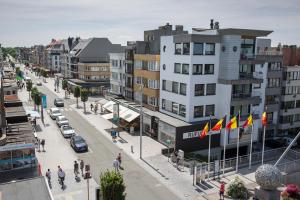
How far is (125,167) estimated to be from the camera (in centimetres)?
3597

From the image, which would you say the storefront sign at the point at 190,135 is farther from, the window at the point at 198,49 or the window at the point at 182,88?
the window at the point at 198,49

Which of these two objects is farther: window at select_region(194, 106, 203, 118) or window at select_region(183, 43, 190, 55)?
window at select_region(194, 106, 203, 118)

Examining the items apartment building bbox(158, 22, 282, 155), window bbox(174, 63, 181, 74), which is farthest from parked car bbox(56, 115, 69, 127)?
window bbox(174, 63, 181, 74)

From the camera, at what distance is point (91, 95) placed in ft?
295

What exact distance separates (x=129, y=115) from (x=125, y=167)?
1610 centimetres

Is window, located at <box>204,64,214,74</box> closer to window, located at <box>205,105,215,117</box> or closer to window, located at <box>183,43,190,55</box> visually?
window, located at <box>183,43,190,55</box>

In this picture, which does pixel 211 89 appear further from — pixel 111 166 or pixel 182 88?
pixel 111 166

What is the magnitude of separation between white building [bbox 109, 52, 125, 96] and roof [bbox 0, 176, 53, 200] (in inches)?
1764

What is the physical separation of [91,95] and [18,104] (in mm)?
36855

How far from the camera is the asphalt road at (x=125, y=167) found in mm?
29562

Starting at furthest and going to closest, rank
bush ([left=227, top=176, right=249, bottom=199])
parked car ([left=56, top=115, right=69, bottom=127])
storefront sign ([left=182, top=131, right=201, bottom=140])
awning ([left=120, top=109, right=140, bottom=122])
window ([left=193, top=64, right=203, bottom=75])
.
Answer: parked car ([left=56, top=115, right=69, bottom=127]) < awning ([left=120, top=109, right=140, bottom=122]) < window ([left=193, top=64, right=203, bottom=75]) < storefront sign ([left=182, top=131, right=201, bottom=140]) < bush ([left=227, top=176, right=249, bottom=199])

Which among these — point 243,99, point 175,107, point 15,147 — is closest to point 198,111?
point 175,107

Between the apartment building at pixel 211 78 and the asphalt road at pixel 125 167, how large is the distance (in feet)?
25.3

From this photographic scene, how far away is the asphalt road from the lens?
29.6 meters
